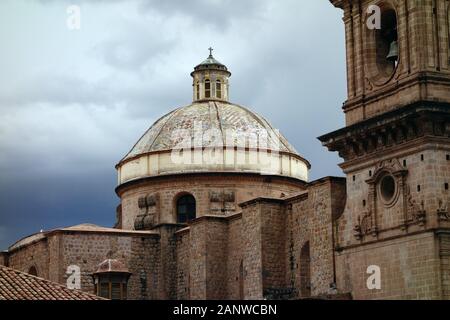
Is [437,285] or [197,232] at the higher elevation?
[197,232]

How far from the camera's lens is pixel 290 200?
44.5 meters

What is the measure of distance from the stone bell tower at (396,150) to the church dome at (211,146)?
1366 centimetres

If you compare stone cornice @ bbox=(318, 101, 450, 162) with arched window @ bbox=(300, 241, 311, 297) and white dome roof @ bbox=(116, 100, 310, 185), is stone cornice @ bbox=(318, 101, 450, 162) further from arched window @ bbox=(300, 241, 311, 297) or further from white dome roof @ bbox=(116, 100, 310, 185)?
white dome roof @ bbox=(116, 100, 310, 185)

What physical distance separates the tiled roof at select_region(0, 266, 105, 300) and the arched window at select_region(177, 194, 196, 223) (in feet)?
77.9

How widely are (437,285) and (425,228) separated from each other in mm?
1681

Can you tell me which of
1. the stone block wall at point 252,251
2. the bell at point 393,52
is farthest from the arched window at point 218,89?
the bell at point 393,52

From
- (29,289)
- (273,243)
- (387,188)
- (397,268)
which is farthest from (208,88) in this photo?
(29,289)

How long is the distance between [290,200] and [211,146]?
9.52 meters

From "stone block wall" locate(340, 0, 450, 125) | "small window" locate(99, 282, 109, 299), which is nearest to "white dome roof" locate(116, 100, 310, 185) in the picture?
"small window" locate(99, 282, 109, 299)

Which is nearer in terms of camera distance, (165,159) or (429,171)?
(429,171)

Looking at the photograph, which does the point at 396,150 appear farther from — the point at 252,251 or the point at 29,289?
the point at 29,289

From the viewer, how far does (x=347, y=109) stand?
39.4 m
